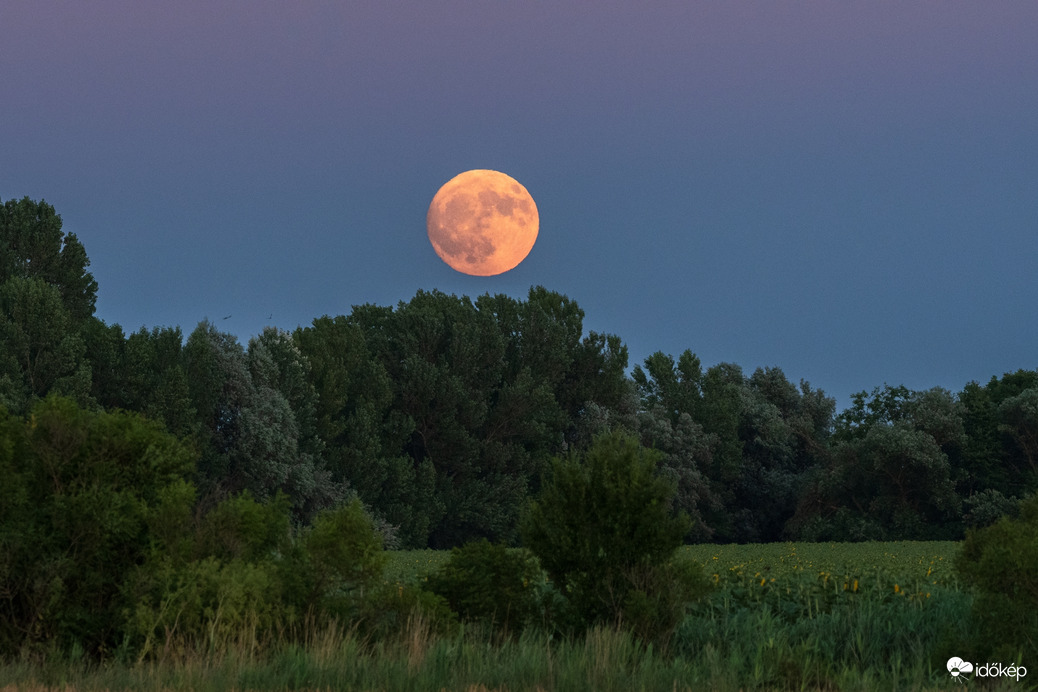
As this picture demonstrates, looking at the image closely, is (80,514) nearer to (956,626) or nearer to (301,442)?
(956,626)

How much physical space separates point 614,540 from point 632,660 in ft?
8.13

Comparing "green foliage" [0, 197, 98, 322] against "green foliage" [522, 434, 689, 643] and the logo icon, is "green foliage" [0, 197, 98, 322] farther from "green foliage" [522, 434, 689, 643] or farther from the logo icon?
the logo icon

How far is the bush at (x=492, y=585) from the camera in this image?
13547 millimetres

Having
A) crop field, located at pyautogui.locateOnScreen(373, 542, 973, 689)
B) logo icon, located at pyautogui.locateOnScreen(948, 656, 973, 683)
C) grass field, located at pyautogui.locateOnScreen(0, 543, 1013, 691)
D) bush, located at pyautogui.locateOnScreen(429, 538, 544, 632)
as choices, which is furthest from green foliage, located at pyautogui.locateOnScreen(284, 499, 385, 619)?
logo icon, located at pyautogui.locateOnScreen(948, 656, 973, 683)

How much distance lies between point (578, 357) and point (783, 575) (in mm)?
43964

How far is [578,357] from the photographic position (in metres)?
61.6

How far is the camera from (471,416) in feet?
178

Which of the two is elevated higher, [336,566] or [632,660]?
[336,566]

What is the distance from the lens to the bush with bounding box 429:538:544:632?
13.5 metres

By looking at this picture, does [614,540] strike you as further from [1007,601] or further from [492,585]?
[1007,601]

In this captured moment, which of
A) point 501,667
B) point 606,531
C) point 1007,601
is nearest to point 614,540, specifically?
point 606,531

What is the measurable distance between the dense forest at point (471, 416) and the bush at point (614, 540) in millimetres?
26619

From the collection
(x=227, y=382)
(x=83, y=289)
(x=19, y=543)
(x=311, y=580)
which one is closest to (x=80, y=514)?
(x=19, y=543)

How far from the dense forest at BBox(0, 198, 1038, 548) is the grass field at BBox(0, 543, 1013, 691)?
27.4m
